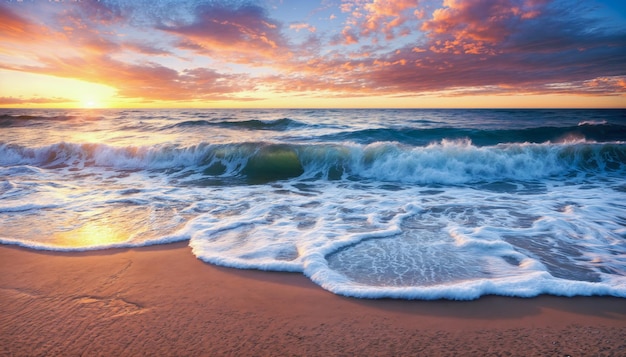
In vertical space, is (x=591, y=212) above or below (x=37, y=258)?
below

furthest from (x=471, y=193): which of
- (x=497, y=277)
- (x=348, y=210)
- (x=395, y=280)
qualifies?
(x=395, y=280)

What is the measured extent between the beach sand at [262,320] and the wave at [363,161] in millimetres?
6882

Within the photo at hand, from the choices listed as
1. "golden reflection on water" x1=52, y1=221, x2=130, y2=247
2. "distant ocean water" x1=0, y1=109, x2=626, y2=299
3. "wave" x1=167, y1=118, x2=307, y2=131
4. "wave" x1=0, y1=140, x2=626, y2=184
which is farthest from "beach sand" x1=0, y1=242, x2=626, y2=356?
"wave" x1=167, y1=118, x2=307, y2=131

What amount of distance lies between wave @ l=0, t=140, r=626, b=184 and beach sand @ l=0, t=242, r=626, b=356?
6882 millimetres

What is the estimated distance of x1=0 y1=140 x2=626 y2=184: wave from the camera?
35.2ft

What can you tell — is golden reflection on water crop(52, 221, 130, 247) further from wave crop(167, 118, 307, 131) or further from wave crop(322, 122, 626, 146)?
wave crop(167, 118, 307, 131)

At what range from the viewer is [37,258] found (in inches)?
164

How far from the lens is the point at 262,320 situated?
279 cm

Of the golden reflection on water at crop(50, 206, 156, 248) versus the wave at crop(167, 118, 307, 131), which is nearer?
the golden reflection on water at crop(50, 206, 156, 248)

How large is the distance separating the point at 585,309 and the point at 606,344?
1.94 ft

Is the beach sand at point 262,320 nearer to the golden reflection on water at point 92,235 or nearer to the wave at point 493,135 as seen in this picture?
the golden reflection on water at point 92,235

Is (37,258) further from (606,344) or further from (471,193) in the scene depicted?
(471,193)

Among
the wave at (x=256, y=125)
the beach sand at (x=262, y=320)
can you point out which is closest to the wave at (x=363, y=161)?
the beach sand at (x=262, y=320)

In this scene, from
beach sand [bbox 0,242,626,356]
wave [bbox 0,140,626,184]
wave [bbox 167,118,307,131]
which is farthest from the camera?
wave [bbox 167,118,307,131]
